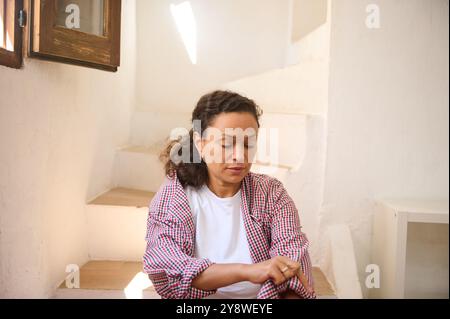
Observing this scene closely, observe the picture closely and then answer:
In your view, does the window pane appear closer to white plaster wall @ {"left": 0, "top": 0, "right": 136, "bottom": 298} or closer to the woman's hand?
white plaster wall @ {"left": 0, "top": 0, "right": 136, "bottom": 298}

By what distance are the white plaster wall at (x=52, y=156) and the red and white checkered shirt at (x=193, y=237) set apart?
457 mm

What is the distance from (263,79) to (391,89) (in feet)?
1.87

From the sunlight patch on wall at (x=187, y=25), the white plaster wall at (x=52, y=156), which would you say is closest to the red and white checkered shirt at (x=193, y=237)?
the white plaster wall at (x=52, y=156)

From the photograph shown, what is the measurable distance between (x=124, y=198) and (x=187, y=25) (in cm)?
83

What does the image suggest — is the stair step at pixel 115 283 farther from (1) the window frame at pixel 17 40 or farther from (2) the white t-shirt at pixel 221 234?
(1) the window frame at pixel 17 40

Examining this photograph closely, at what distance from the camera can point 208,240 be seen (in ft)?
3.10

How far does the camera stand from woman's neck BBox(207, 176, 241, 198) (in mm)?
983

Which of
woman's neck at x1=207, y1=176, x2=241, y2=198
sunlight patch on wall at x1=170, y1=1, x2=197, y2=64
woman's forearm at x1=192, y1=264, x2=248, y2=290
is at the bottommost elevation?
woman's forearm at x1=192, y1=264, x2=248, y2=290

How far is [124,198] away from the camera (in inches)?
61.3

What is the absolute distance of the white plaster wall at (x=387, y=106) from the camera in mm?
1509

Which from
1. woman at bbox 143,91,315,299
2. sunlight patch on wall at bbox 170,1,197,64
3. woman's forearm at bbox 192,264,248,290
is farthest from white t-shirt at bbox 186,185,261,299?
sunlight patch on wall at bbox 170,1,197,64

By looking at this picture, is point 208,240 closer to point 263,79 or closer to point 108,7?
point 108,7

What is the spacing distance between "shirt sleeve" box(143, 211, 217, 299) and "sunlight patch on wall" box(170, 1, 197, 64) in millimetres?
1156
